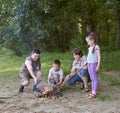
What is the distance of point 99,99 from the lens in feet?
27.5

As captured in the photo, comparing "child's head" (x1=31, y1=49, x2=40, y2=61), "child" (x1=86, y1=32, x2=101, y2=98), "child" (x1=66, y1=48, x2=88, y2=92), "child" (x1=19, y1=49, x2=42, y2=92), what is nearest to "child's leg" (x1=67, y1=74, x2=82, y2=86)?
"child" (x1=66, y1=48, x2=88, y2=92)

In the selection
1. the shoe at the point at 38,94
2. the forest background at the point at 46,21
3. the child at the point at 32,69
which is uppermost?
the forest background at the point at 46,21

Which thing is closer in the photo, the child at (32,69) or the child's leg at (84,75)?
the child's leg at (84,75)

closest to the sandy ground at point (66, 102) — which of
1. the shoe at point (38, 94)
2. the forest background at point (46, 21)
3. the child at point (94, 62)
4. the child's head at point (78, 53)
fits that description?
the shoe at point (38, 94)

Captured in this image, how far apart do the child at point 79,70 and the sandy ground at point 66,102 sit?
284 millimetres

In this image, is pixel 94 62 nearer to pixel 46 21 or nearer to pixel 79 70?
pixel 79 70

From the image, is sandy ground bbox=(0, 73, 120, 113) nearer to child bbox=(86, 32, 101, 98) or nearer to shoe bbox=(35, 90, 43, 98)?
shoe bbox=(35, 90, 43, 98)

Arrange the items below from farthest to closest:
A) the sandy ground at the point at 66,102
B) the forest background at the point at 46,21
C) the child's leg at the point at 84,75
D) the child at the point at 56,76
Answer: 1. the forest background at the point at 46,21
2. the child at the point at 56,76
3. the child's leg at the point at 84,75
4. the sandy ground at the point at 66,102

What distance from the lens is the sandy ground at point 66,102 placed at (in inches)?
299

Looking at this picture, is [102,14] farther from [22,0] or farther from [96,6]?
[22,0]

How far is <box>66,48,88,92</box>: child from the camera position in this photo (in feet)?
30.0

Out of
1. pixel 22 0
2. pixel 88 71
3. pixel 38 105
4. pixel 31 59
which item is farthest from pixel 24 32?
pixel 38 105

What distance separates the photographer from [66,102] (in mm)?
8258

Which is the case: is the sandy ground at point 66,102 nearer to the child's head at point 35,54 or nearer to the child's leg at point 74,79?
the child's leg at point 74,79
